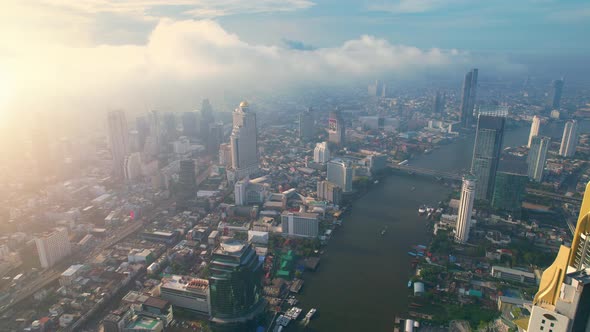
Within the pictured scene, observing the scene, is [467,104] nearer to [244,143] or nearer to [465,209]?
[244,143]

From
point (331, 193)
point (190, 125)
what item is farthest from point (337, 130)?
point (331, 193)

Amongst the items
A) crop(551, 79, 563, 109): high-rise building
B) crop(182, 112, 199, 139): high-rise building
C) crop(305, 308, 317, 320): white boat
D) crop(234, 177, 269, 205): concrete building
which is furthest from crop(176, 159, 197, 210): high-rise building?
crop(551, 79, 563, 109): high-rise building

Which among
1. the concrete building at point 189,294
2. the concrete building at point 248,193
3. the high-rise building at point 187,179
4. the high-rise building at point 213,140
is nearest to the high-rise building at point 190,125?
the high-rise building at point 213,140

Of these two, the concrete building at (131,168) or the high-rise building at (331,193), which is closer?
the high-rise building at (331,193)

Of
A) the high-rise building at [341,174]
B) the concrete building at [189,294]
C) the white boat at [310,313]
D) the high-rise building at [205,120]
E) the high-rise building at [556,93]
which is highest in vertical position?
the high-rise building at [556,93]

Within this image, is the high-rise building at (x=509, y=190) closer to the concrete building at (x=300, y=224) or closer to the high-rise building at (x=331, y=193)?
the high-rise building at (x=331, y=193)

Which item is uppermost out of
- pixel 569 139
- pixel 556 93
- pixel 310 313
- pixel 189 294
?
pixel 556 93

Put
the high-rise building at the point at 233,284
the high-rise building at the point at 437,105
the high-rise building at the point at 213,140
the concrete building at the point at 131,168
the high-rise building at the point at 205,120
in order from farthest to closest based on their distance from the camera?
the high-rise building at the point at 437,105 → the high-rise building at the point at 205,120 → the high-rise building at the point at 213,140 → the concrete building at the point at 131,168 → the high-rise building at the point at 233,284
